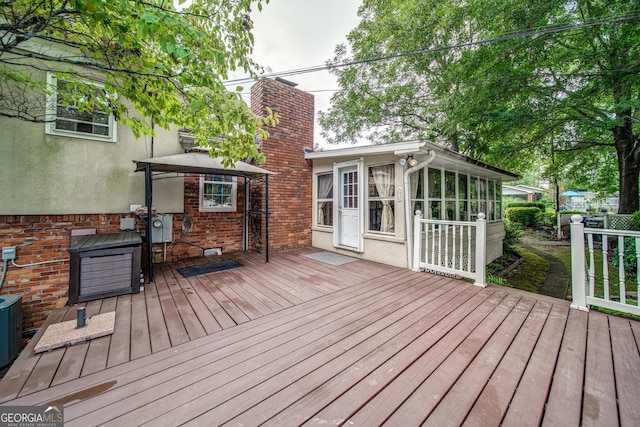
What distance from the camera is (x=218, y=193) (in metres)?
5.63

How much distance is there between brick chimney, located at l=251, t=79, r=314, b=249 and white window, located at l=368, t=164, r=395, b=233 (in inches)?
81.8

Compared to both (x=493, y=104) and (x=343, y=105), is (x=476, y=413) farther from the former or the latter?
(x=343, y=105)

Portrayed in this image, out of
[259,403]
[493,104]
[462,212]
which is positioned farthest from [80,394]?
[493,104]

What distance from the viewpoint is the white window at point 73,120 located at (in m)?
3.71

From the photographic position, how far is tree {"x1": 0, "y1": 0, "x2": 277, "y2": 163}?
198 cm

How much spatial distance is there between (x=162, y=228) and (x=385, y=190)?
14.8ft

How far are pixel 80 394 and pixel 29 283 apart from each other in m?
3.54

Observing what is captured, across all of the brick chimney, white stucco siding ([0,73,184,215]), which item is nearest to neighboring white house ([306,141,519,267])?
the brick chimney

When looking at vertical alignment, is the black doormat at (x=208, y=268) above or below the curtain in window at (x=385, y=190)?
below

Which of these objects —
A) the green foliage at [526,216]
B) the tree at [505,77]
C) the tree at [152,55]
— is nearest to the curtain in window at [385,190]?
the tree at [505,77]

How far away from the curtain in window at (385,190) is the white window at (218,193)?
348 cm

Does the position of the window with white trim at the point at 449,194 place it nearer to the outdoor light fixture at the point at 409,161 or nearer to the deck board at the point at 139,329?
the outdoor light fixture at the point at 409,161

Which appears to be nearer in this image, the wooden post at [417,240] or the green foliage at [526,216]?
the wooden post at [417,240]

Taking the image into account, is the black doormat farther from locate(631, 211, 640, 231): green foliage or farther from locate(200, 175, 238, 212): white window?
locate(631, 211, 640, 231): green foliage
